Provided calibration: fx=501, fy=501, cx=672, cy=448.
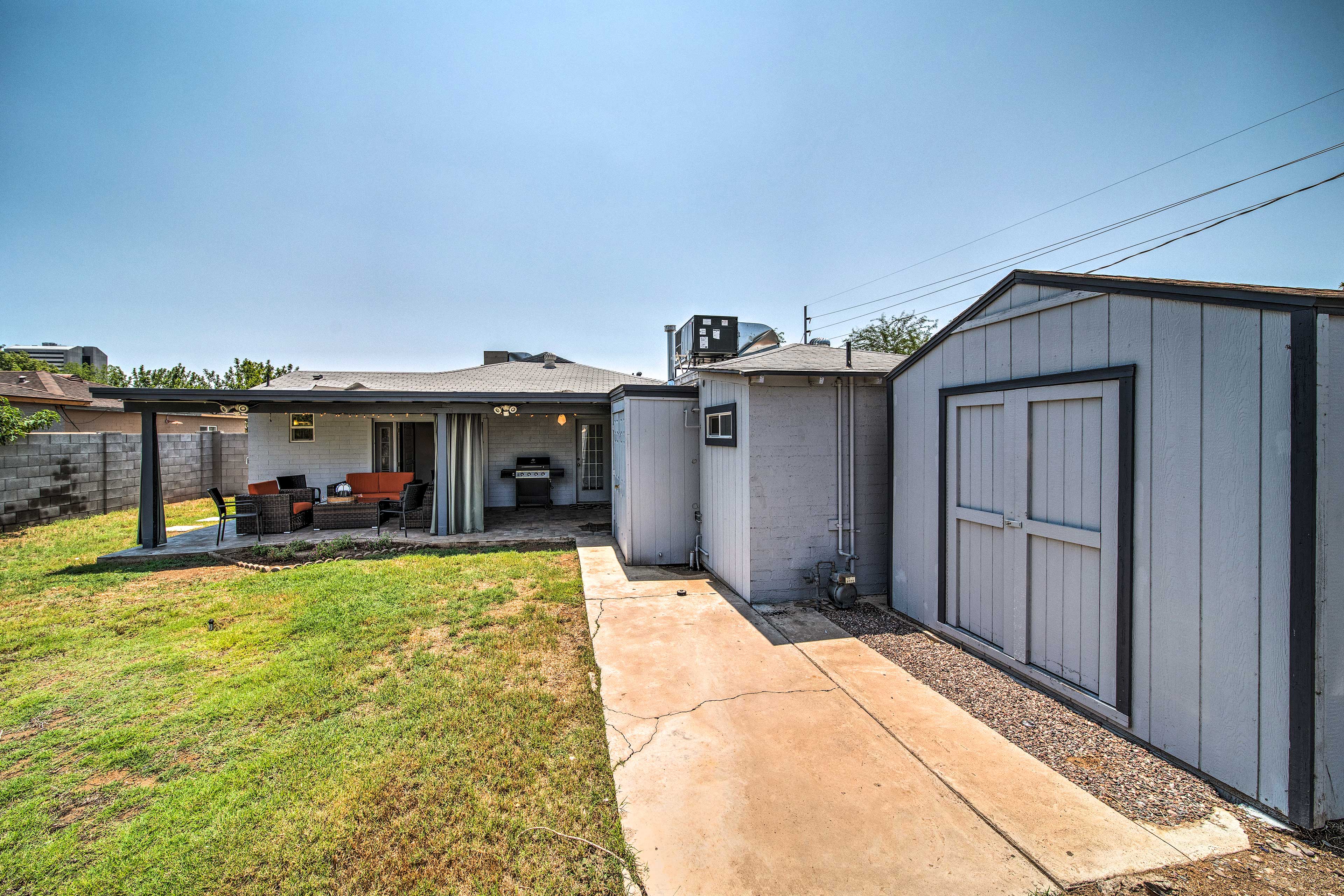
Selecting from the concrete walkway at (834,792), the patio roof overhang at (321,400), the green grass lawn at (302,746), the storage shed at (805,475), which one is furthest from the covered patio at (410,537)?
the concrete walkway at (834,792)

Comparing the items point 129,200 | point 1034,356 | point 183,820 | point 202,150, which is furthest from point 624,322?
point 183,820

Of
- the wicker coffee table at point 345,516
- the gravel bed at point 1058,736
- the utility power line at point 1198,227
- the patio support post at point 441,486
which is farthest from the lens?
the wicker coffee table at point 345,516

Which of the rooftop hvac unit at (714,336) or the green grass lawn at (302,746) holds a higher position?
the rooftop hvac unit at (714,336)

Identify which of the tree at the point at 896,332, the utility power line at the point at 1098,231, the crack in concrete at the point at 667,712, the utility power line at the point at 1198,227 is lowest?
the crack in concrete at the point at 667,712

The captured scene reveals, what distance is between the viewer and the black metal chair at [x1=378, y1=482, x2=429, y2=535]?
9.06 meters

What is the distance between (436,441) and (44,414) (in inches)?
315

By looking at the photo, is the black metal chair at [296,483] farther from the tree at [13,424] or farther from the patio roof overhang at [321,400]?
the tree at [13,424]

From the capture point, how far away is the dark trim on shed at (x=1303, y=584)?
198cm

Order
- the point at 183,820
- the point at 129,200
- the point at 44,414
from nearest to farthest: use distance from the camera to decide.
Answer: the point at 183,820
the point at 44,414
the point at 129,200

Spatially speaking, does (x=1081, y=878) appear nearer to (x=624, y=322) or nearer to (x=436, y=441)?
(x=436, y=441)

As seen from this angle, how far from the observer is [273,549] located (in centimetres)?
755

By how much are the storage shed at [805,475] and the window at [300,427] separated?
10.3m

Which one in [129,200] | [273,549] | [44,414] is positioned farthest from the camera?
[129,200]

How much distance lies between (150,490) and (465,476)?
4533mm
